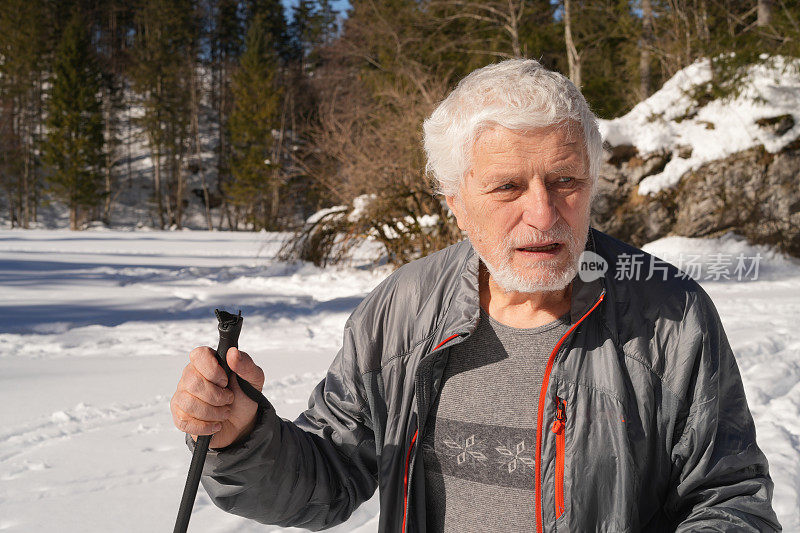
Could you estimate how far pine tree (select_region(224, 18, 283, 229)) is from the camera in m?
32.5

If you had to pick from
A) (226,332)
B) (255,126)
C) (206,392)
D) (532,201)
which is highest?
(255,126)

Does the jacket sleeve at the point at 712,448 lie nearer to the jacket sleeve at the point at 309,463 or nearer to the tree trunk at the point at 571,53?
the jacket sleeve at the point at 309,463

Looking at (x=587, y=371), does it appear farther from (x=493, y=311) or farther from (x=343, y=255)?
→ (x=343, y=255)

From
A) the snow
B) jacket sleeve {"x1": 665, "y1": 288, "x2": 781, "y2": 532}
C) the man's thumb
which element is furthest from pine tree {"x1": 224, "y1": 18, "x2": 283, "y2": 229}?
jacket sleeve {"x1": 665, "y1": 288, "x2": 781, "y2": 532}

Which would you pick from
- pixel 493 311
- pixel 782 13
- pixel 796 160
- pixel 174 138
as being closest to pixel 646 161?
pixel 796 160

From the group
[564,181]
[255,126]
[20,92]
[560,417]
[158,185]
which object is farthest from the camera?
[158,185]

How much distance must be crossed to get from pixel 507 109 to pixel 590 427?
2.29 ft

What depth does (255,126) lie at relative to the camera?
3297cm

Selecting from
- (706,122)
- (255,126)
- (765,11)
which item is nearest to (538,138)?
(706,122)

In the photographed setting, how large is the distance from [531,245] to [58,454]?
9.23 ft

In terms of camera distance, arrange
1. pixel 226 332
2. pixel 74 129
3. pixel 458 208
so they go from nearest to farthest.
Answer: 1. pixel 226 332
2. pixel 458 208
3. pixel 74 129

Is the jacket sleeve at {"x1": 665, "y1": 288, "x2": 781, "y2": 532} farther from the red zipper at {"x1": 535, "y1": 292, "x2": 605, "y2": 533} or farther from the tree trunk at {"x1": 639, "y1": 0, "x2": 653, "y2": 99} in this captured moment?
the tree trunk at {"x1": 639, "y1": 0, "x2": 653, "y2": 99}

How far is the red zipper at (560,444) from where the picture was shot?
1.27 m

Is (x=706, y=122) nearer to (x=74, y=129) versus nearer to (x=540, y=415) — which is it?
(x=540, y=415)
